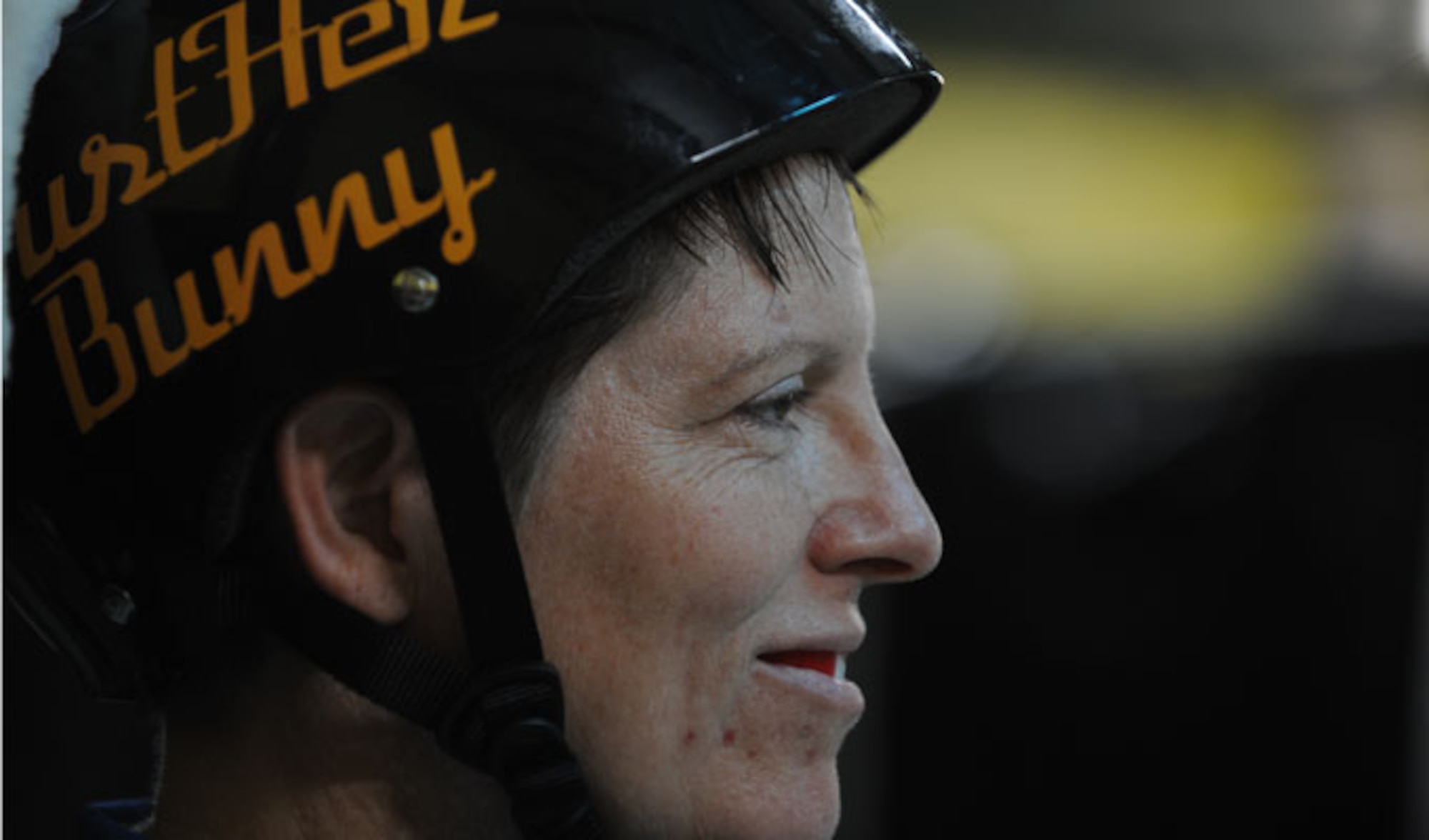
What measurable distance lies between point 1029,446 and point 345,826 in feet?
14.1

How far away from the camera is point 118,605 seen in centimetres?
174

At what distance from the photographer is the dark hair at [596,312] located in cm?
163

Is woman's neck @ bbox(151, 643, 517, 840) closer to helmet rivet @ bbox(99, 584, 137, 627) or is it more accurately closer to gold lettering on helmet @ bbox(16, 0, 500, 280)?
helmet rivet @ bbox(99, 584, 137, 627)

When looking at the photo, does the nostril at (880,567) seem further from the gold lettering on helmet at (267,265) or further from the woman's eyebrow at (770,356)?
the gold lettering on helmet at (267,265)

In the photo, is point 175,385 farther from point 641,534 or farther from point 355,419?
point 641,534

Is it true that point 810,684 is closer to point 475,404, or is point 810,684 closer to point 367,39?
point 475,404

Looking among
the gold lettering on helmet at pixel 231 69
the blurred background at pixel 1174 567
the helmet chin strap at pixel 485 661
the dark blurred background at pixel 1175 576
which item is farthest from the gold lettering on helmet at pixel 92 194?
the dark blurred background at pixel 1175 576

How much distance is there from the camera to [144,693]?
5.79ft

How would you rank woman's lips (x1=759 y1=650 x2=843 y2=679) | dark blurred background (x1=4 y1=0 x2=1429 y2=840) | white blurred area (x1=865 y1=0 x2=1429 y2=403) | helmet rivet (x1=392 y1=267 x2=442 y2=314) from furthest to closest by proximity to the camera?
1. white blurred area (x1=865 y1=0 x2=1429 y2=403)
2. dark blurred background (x1=4 y1=0 x2=1429 y2=840)
3. woman's lips (x1=759 y1=650 x2=843 y2=679)
4. helmet rivet (x1=392 y1=267 x2=442 y2=314)

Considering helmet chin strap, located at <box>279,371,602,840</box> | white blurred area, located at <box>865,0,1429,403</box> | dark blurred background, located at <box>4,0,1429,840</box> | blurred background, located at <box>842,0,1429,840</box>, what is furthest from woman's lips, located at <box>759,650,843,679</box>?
white blurred area, located at <box>865,0,1429,403</box>

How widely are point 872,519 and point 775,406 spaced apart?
0.13m

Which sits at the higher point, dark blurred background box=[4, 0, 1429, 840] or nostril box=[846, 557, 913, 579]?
nostril box=[846, 557, 913, 579]

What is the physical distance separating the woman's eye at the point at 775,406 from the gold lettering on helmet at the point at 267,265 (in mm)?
279

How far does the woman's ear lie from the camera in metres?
1.66
